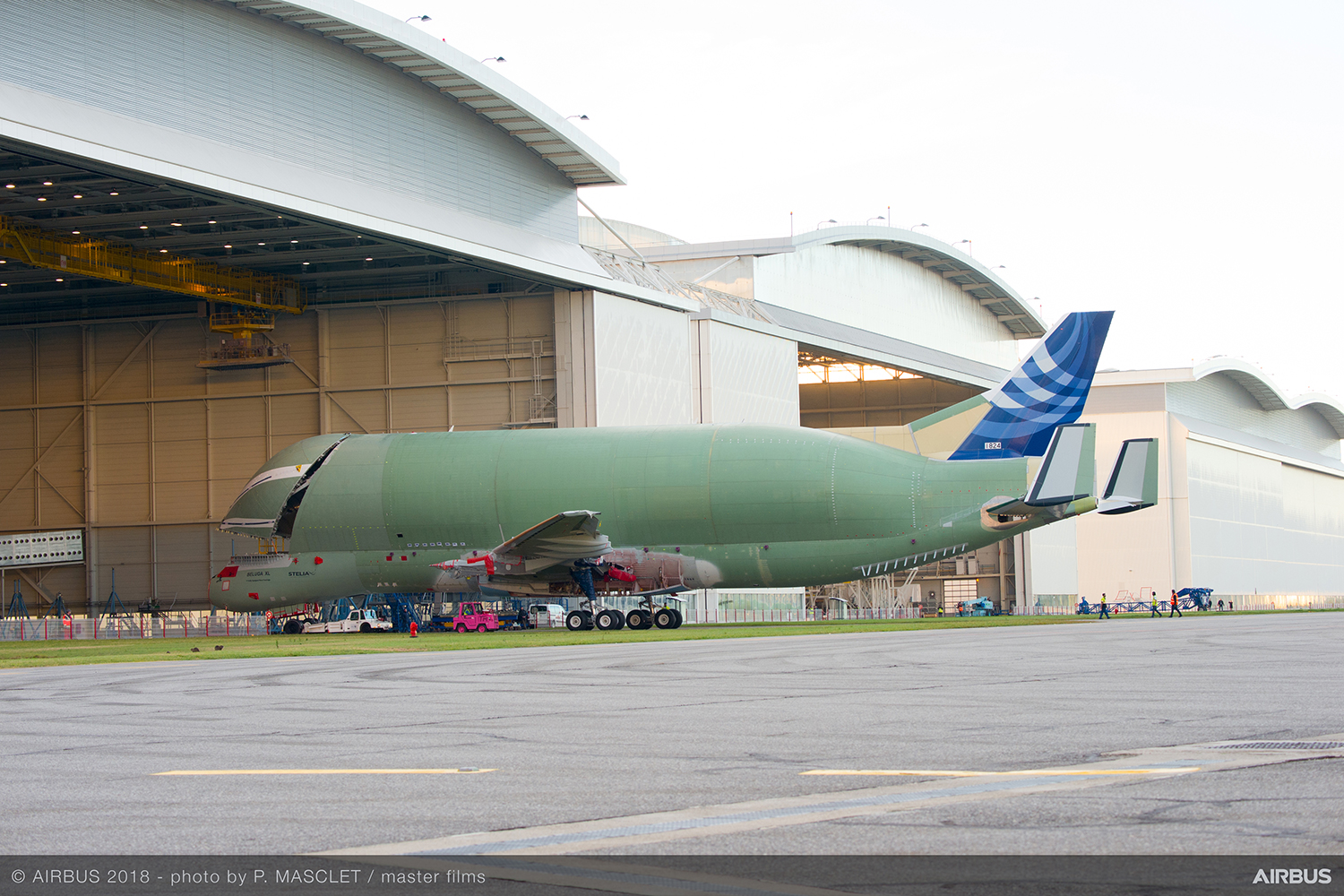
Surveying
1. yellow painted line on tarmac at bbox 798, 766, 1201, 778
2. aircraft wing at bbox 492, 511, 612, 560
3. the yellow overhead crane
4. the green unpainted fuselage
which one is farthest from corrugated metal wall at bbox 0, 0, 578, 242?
yellow painted line on tarmac at bbox 798, 766, 1201, 778

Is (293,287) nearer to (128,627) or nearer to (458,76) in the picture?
(458,76)

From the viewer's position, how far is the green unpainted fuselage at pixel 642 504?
135 feet

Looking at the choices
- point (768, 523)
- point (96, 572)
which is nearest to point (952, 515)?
point (768, 523)

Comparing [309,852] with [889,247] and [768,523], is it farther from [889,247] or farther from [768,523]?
[889,247]

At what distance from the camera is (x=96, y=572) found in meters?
60.8

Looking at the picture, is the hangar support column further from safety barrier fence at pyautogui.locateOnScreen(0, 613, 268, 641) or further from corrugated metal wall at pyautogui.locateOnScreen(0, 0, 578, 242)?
safety barrier fence at pyautogui.locateOnScreen(0, 613, 268, 641)

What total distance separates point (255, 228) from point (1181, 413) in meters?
64.4

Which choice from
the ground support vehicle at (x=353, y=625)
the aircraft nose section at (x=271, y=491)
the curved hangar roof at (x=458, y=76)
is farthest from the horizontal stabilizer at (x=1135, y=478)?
the aircraft nose section at (x=271, y=491)

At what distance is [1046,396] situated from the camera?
42.5 meters

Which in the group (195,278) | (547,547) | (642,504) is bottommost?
(547,547)

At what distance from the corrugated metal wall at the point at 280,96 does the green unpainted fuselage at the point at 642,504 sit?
401 inches

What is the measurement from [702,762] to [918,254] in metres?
70.3

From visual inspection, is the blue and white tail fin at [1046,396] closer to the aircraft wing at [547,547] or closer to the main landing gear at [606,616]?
the main landing gear at [606,616]

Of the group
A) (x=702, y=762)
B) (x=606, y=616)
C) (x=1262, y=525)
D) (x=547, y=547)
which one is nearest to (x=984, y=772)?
(x=702, y=762)
